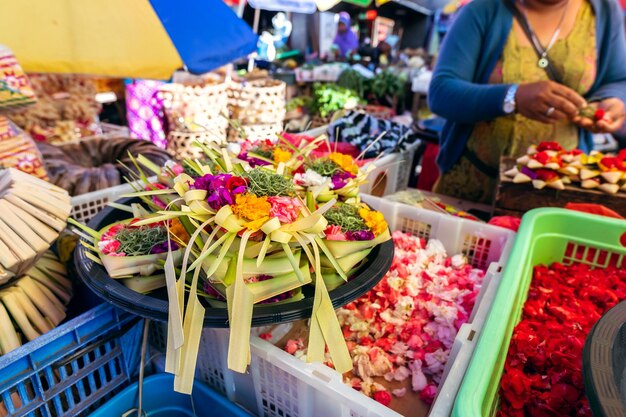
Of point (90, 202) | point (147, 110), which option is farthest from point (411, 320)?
point (147, 110)

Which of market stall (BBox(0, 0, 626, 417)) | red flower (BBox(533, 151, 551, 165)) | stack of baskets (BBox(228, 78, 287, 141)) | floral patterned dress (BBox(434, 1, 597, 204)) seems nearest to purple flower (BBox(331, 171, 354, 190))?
market stall (BBox(0, 0, 626, 417))

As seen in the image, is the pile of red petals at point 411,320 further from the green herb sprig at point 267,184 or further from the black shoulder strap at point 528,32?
the black shoulder strap at point 528,32

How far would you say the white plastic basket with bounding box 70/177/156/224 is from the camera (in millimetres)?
1218

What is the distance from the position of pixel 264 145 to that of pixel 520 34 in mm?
1100

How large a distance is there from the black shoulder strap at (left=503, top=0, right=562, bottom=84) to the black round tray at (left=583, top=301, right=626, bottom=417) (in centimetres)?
126

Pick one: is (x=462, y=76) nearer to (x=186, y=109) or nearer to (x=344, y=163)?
(x=344, y=163)

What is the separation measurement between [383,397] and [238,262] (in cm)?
42

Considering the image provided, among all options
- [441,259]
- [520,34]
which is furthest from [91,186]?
[520,34]

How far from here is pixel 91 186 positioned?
55.5 inches

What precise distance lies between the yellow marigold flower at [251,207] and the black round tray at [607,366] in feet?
1.65

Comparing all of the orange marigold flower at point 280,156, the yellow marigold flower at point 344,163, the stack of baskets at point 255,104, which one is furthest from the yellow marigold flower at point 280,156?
the stack of baskets at point 255,104

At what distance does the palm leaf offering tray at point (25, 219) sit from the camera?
2.38 feet

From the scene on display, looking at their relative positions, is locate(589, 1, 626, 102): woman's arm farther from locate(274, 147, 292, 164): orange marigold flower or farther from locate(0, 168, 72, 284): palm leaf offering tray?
locate(0, 168, 72, 284): palm leaf offering tray

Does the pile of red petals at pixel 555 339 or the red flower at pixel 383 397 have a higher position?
the pile of red petals at pixel 555 339
